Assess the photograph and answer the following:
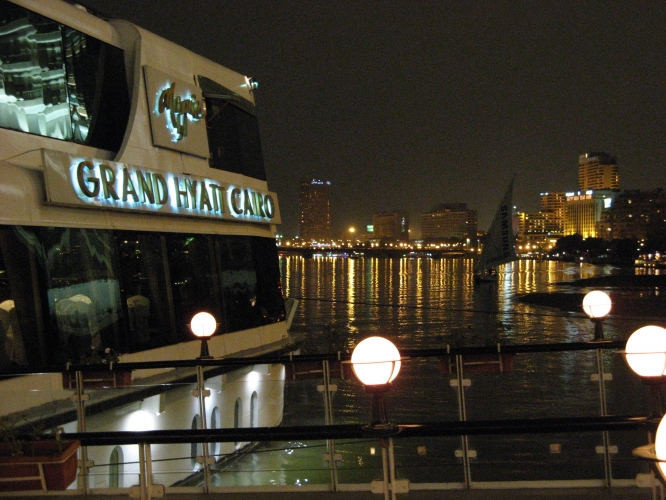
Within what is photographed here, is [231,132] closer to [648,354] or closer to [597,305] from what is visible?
[597,305]

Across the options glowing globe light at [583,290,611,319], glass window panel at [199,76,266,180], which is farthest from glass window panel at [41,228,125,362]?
glowing globe light at [583,290,611,319]

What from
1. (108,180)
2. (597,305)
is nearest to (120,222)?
(108,180)

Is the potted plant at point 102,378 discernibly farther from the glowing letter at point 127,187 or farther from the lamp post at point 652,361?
the lamp post at point 652,361

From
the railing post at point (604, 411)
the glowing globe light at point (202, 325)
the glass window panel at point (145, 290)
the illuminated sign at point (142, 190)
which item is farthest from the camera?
the glass window panel at point (145, 290)

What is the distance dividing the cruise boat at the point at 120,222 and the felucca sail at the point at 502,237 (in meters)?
55.6

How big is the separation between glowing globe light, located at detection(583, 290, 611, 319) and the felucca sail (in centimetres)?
5730

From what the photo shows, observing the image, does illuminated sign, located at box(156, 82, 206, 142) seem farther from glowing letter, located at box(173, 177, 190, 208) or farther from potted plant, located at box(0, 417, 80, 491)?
potted plant, located at box(0, 417, 80, 491)

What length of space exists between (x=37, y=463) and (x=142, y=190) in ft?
16.6

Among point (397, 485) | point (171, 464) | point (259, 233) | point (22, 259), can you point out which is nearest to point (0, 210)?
point (22, 259)

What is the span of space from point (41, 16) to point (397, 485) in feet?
21.6

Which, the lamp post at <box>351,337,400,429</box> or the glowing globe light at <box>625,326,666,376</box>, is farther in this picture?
the glowing globe light at <box>625,326,666,376</box>

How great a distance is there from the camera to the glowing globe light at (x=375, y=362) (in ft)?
14.9

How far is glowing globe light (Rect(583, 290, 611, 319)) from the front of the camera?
916 centimetres

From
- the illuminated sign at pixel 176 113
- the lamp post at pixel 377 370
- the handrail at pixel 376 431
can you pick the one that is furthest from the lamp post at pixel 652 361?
the illuminated sign at pixel 176 113
